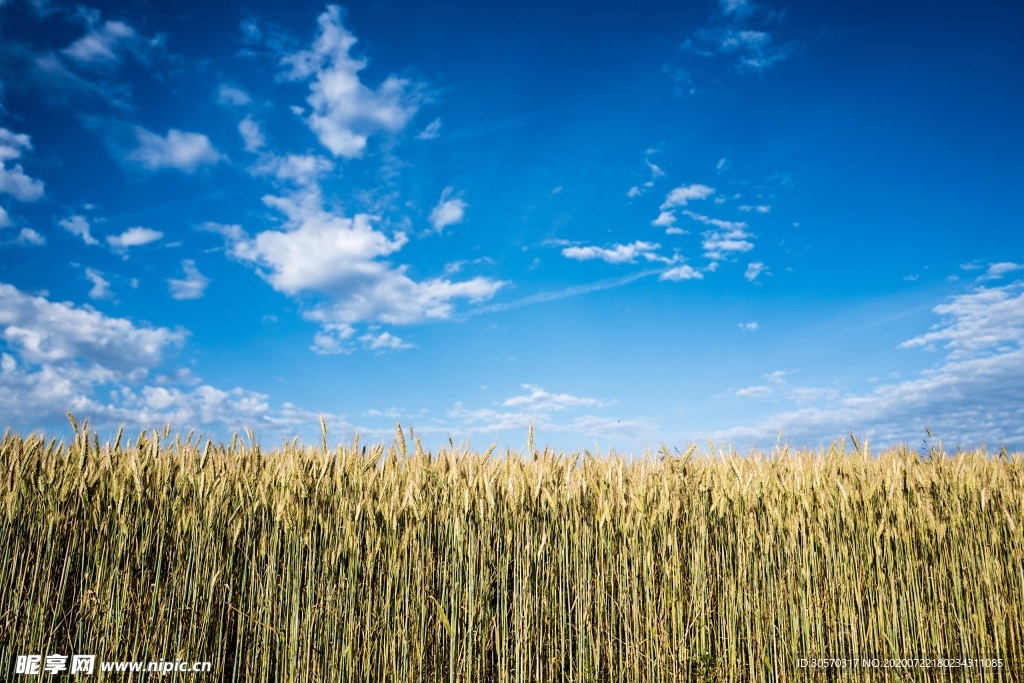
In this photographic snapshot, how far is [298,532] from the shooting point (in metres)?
3.59

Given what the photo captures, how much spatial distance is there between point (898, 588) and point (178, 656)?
4.33 meters

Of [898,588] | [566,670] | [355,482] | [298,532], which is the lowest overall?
[566,670]

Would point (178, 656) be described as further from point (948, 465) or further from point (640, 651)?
point (948, 465)

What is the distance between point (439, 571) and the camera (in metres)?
3.62

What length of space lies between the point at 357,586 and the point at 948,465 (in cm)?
466

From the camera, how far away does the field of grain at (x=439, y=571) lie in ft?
11.6

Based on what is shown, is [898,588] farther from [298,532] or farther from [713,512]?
[298,532]

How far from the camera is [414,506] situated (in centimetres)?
361

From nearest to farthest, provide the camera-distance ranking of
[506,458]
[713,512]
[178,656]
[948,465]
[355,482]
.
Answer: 1. [178,656]
2. [355,482]
3. [713,512]
4. [506,458]
5. [948,465]

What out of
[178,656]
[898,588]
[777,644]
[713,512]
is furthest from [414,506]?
[898,588]

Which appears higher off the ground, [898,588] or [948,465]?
[948,465]

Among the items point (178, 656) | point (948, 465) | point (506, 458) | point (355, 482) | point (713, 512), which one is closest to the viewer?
point (178, 656)

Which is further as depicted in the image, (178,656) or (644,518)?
(644,518)

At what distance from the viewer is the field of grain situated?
354 centimetres
